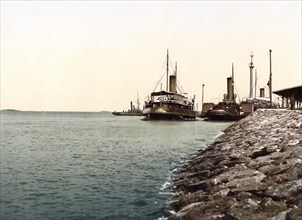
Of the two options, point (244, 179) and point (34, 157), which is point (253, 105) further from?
point (244, 179)

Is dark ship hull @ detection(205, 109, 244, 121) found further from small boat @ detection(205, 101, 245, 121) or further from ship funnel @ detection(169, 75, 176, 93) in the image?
ship funnel @ detection(169, 75, 176, 93)

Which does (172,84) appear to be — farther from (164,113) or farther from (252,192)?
(252,192)

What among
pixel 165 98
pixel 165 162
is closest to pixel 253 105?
pixel 165 98

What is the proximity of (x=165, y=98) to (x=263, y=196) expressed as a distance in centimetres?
7864

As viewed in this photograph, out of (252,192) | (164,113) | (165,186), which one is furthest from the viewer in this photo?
(164,113)

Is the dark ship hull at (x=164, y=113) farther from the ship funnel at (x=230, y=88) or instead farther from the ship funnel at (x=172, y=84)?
the ship funnel at (x=230, y=88)

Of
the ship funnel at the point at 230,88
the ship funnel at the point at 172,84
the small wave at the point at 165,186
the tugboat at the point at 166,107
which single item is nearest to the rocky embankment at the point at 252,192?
the small wave at the point at 165,186

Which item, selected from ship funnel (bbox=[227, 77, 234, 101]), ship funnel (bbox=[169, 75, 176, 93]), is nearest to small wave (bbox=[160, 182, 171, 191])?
ship funnel (bbox=[169, 75, 176, 93])

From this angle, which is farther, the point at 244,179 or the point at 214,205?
the point at 244,179

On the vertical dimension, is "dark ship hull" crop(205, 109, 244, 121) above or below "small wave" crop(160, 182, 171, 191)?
above

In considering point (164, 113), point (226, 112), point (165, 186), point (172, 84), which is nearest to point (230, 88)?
point (172, 84)

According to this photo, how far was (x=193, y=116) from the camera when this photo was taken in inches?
3784

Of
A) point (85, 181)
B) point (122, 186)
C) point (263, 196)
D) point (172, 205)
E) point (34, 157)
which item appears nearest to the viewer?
point (263, 196)

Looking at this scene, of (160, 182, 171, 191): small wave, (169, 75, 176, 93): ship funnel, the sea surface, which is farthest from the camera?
(169, 75, 176, 93): ship funnel
